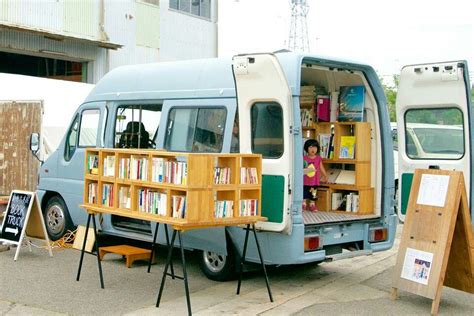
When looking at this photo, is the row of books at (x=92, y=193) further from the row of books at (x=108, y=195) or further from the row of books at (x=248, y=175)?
the row of books at (x=248, y=175)

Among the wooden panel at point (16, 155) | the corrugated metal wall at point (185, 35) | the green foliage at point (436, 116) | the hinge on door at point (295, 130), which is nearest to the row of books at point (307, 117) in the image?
the green foliage at point (436, 116)

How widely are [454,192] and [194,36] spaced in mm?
19689

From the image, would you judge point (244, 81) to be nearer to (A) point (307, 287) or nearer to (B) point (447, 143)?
(A) point (307, 287)

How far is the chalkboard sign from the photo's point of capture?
9.16 metres

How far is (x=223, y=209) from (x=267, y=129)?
1.18 metres

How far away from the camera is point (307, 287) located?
26.0 ft

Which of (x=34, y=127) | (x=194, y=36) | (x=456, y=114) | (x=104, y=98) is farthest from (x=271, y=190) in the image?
(x=194, y=36)

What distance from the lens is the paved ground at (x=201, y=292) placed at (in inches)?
271

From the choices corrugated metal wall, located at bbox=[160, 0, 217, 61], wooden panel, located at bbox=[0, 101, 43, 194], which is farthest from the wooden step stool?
corrugated metal wall, located at bbox=[160, 0, 217, 61]

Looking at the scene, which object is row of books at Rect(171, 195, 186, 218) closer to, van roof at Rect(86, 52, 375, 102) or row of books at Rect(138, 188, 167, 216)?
row of books at Rect(138, 188, 167, 216)

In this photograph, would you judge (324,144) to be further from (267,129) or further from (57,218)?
(57,218)

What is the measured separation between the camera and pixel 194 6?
84.8 feet

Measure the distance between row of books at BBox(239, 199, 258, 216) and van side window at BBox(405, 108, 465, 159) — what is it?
309 centimetres

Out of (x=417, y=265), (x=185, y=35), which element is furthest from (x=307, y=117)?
(x=185, y=35)
